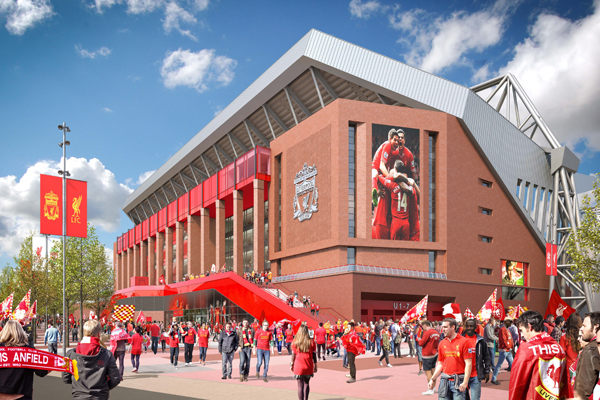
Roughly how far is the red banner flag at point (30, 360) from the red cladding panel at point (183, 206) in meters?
70.7

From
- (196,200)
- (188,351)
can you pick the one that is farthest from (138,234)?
(188,351)

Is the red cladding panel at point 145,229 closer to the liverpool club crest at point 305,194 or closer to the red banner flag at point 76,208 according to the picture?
the liverpool club crest at point 305,194

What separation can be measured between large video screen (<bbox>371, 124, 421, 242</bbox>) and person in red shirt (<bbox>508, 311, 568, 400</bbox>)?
40737mm

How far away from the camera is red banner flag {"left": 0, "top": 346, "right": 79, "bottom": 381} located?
18.8 feet

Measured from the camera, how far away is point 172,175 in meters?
86.9

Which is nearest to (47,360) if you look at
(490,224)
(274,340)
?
(274,340)

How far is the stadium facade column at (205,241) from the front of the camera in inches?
2766

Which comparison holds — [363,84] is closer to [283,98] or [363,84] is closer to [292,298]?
[283,98]

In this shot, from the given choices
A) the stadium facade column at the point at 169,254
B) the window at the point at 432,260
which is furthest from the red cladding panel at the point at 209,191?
the window at the point at 432,260

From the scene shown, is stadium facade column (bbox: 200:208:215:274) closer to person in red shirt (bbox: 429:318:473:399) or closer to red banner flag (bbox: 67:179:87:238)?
red banner flag (bbox: 67:179:87:238)

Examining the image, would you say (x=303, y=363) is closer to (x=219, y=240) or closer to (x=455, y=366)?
(x=455, y=366)

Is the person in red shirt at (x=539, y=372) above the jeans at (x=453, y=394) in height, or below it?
above

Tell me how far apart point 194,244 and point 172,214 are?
10.4m

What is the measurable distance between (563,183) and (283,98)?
33.6 metres
